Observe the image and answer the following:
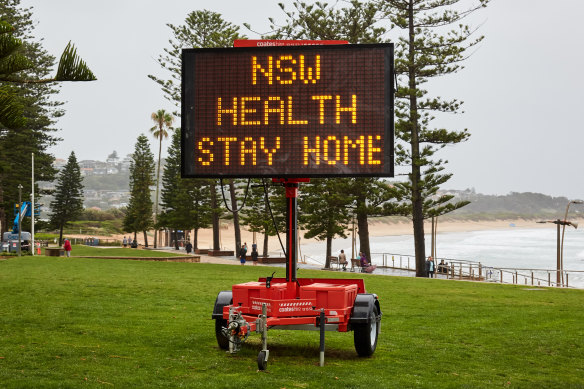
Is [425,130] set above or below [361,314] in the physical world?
above

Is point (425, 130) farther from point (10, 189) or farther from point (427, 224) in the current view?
point (427, 224)

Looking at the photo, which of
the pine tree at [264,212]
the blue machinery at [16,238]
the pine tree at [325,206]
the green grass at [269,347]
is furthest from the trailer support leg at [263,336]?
the pine tree at [264,212]

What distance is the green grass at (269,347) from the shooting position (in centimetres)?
766

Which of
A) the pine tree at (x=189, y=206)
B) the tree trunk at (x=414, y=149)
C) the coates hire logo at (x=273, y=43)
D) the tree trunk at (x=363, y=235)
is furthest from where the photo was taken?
the pine tree at (x=189, y=206)

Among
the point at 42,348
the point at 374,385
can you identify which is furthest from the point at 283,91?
the point at 42,348

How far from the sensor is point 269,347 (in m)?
10.1

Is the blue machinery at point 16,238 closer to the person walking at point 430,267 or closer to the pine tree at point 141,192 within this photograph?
the person walking at point 430,267

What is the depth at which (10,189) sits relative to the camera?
55.8 metres

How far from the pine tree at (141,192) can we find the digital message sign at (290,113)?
69.9 m

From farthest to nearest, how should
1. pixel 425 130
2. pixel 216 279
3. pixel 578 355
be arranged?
pixel 425 130 < pixel 216 279 < pixel 578 355

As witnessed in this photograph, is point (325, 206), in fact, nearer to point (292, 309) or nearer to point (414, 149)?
point (414, 149)

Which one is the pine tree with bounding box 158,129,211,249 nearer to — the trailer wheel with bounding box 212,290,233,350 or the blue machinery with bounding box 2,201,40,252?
the blue machinery with bounding box 2,201,40,252

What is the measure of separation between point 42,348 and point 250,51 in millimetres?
4661

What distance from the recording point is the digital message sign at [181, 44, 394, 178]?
29.3 ft
